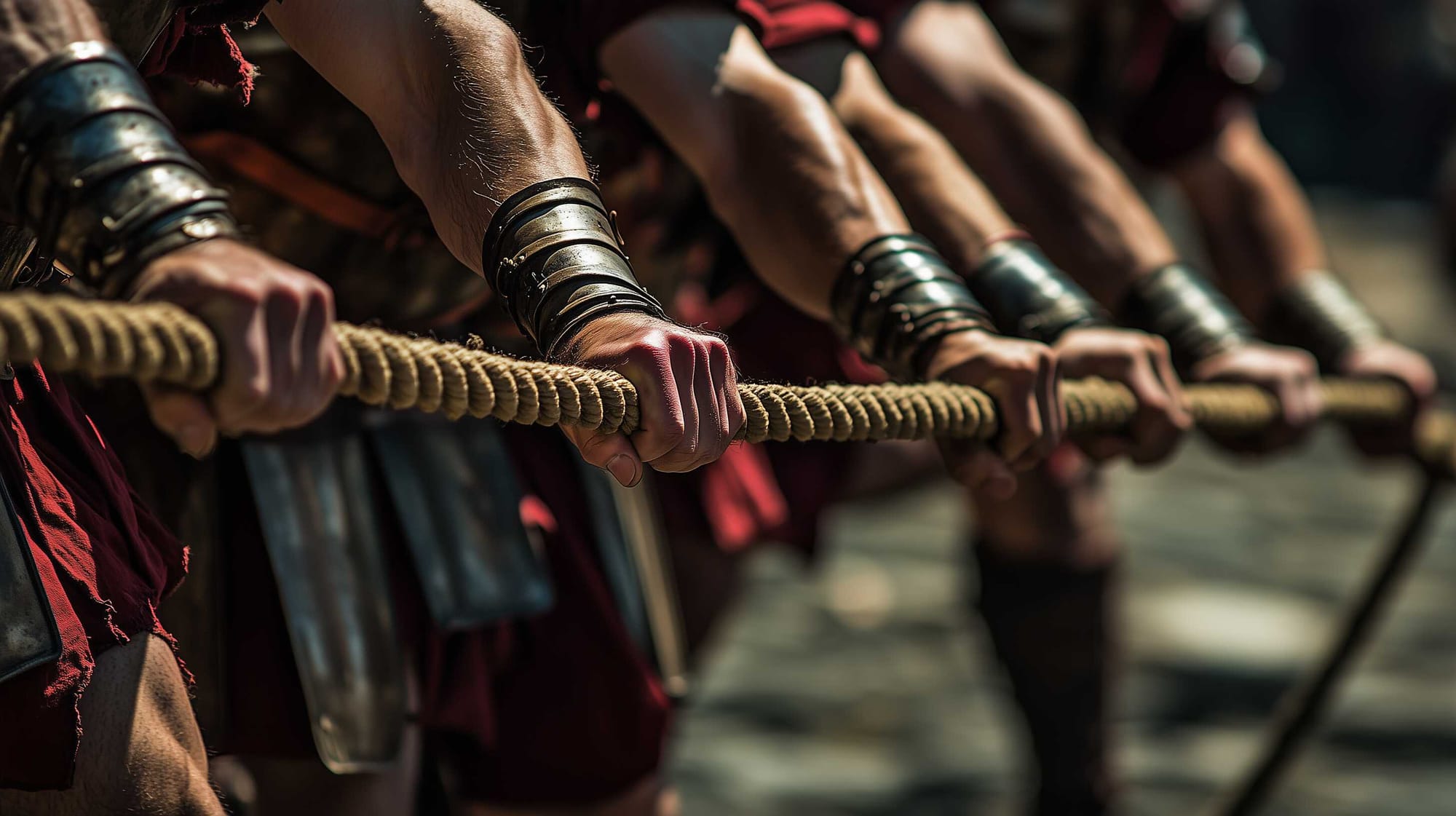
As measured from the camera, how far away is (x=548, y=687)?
5.40ft

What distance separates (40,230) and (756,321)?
159 cm

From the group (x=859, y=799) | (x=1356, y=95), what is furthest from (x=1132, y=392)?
(x=1356, y=95)

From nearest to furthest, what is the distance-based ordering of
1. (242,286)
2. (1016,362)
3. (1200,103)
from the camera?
1. (242,286)
2. (1016,362)
3. (1200,103)

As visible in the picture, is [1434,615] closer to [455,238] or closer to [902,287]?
[902,287]

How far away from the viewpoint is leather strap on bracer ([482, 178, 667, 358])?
1.06 metres

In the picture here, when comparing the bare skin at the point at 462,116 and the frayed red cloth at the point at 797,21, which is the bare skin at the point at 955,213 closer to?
the frayed red cloth at the point at 797,21

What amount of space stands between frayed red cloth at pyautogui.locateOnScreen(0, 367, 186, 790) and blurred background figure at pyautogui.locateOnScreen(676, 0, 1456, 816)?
5.49 ft

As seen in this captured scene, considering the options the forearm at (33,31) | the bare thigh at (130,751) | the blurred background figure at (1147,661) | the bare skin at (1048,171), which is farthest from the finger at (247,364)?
the blurred background figure at (1147,661)

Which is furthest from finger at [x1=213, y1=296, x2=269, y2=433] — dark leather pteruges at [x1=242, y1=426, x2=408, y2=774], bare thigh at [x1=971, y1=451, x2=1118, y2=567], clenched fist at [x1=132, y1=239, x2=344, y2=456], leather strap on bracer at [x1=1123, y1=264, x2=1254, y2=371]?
bare thigh at [x1=971, y1=451, x2=1118, y2=567]

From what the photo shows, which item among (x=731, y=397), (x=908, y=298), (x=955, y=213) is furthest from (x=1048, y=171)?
(x=731, y=397)

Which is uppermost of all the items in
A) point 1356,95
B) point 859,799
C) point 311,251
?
point 311,251

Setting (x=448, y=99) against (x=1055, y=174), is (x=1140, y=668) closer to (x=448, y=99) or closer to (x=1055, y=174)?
(x=1055, y=174)

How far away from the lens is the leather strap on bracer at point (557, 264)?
106cm

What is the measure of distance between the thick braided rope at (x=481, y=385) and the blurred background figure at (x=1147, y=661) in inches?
47.3
